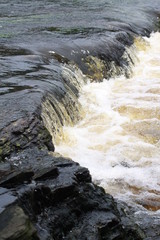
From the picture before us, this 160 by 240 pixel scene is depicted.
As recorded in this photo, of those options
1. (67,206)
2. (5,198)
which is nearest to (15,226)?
(5,198)

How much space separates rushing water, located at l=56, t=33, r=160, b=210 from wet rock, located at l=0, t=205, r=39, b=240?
2.41 m

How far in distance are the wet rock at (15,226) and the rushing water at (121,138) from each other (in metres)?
2.41

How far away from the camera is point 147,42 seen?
15953mm

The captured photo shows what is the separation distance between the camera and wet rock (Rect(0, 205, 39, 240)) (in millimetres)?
3145

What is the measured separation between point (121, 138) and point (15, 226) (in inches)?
178

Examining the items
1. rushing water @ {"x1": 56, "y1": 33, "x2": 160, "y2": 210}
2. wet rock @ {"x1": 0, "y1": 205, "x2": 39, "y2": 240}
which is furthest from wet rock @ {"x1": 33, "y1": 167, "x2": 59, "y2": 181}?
rushing water @ {"x1": 56, "y1": 33, "x2": 160, "y2": 210}

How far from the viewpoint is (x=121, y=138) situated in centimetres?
751

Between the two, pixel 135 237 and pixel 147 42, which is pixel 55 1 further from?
pixel 135 237

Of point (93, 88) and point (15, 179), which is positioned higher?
point (93, 88)

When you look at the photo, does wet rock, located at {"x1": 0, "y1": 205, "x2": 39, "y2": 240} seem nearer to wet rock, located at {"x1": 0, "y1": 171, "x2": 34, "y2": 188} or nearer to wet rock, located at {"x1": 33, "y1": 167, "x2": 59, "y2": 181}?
wet rock, located at {"x1": 0, "y1": 171, "x2": 34, "y2": 188}

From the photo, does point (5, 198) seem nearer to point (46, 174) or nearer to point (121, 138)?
point (46, 174)

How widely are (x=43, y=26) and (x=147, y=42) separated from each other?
14.4 feet

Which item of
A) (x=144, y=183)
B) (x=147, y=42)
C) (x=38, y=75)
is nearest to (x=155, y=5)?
(x=147, y=42)

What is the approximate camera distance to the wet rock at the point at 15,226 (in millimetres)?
3145
